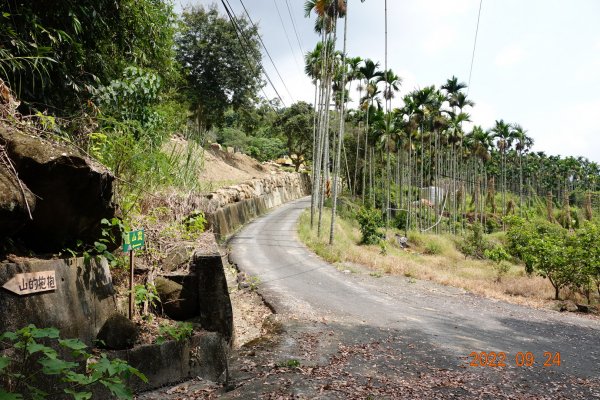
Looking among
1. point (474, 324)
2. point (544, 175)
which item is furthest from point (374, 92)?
point (544, 175)

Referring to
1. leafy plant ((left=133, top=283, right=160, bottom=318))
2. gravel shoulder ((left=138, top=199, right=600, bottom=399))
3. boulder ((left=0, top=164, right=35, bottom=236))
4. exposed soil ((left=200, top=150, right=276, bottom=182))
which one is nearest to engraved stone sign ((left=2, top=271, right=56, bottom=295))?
boulder ((left=0, top=164, right=35, bottom=236))

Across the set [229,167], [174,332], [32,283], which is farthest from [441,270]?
[229,167]

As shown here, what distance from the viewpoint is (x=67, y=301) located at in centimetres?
441

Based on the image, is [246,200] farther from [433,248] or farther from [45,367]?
[45,367]

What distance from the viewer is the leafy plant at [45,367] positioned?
275 cm

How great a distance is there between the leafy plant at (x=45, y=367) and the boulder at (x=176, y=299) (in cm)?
152

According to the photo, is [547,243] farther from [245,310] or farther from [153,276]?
[153,276]

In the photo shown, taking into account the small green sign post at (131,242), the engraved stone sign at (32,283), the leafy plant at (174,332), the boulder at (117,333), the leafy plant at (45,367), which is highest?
the small green sign post at (131,242)

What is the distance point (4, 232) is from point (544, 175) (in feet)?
332

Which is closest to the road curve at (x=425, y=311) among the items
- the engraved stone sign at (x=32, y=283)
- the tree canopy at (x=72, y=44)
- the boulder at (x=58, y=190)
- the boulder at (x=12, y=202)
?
the boulder at (x=58, y=190)
